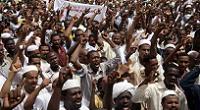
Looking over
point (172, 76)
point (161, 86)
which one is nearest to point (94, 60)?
point (161, 86)

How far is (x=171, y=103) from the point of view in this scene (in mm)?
5168

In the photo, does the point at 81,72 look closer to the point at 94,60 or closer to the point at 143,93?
the point at 94,60

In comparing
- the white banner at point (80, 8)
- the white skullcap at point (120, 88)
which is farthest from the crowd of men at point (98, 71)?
the white banner at point (80, 8)

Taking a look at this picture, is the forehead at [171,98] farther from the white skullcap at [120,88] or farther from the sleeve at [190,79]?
the white skullcap at [120,88]

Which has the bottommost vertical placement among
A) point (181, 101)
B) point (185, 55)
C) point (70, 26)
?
point (181, 101)

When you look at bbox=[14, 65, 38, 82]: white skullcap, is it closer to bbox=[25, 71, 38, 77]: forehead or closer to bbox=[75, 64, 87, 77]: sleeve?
bbox=[25, 71, 38, 77]: forehead

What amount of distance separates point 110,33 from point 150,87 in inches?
166

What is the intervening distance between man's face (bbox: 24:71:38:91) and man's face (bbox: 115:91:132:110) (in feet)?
3.53

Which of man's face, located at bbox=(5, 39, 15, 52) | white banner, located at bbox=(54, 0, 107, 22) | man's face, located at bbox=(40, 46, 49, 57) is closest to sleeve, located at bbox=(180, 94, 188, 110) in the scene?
man's face, located at bbox=(40, 46, 49, 57)

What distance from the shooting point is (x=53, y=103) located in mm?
4781

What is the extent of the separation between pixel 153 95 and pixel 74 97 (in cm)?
117

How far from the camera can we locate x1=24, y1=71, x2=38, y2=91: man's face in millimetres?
5492

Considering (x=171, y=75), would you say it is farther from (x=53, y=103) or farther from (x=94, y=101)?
(x=53, y=103)

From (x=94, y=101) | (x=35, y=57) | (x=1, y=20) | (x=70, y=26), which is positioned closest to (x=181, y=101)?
(x=94, y=101)
